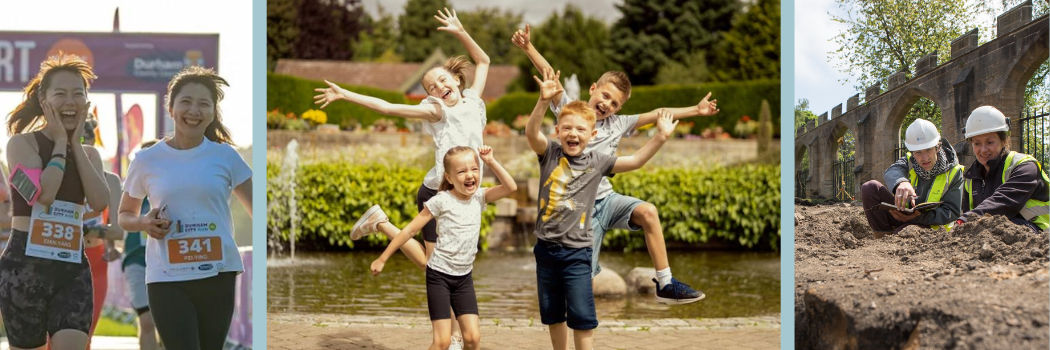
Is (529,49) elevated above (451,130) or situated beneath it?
elevated above

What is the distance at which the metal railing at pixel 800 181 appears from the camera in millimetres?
4613

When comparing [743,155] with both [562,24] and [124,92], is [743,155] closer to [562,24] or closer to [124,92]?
[124,92]

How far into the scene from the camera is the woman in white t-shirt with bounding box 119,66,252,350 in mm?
4430

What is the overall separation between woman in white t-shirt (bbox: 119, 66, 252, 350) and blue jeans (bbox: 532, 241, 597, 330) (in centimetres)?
153

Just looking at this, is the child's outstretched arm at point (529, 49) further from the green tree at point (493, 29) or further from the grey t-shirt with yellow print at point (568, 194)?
the green tree at point (493, 29)

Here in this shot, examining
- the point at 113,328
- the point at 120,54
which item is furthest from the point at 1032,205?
the point at 113,328

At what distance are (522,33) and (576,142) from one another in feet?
2.09

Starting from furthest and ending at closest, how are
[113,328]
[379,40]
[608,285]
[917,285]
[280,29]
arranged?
[379,40] → [280,29] → [608,285] → [113,328] → [917,285]

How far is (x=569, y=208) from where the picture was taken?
4234mm

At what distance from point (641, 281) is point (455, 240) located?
408 centimetres

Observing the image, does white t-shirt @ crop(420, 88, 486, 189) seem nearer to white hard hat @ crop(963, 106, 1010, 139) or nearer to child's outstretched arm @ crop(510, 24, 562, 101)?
child's outstretched arm @ crop(510, 24, 562, 101)

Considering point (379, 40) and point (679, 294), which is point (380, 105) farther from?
point (379, 40)

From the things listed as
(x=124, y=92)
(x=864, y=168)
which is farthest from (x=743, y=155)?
(x=124, y=92)

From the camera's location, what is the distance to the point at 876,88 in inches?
179
